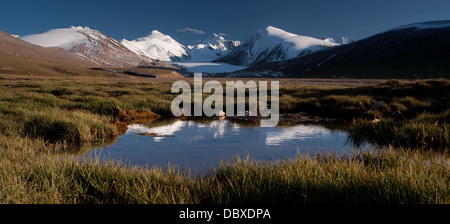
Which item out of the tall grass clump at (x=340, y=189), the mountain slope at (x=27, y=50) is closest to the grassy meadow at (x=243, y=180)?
the tall grass clump at (x=340, y=189)

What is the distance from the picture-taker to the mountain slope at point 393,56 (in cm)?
10912

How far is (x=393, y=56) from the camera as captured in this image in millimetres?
126188

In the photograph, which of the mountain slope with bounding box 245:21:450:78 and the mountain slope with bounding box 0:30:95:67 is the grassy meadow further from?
the mountain slope with bounding box 0:30:95:67

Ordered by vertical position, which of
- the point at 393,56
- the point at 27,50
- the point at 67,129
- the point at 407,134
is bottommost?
the point at 407,134

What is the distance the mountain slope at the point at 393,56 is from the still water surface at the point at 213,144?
94.1 meters

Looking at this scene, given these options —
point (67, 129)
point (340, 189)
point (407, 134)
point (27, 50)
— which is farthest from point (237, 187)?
point (27, 50)

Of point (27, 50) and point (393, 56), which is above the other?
point (27, 50)

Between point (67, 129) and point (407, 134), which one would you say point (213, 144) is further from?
point (407, 134)

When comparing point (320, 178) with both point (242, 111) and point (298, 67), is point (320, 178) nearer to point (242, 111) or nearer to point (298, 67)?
point (242, 111)

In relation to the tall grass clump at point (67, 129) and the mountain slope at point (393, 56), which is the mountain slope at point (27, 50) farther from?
the tall grass clump at point (67, 129)

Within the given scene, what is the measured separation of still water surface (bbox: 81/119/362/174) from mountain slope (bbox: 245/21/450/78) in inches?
3703

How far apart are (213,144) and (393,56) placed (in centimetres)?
14438

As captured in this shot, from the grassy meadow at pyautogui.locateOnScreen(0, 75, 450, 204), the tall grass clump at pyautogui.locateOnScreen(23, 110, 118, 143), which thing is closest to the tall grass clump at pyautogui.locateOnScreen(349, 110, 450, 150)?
the grassy meadow at pyautogui.locateOnScreen(0, 75, 450, 204)
